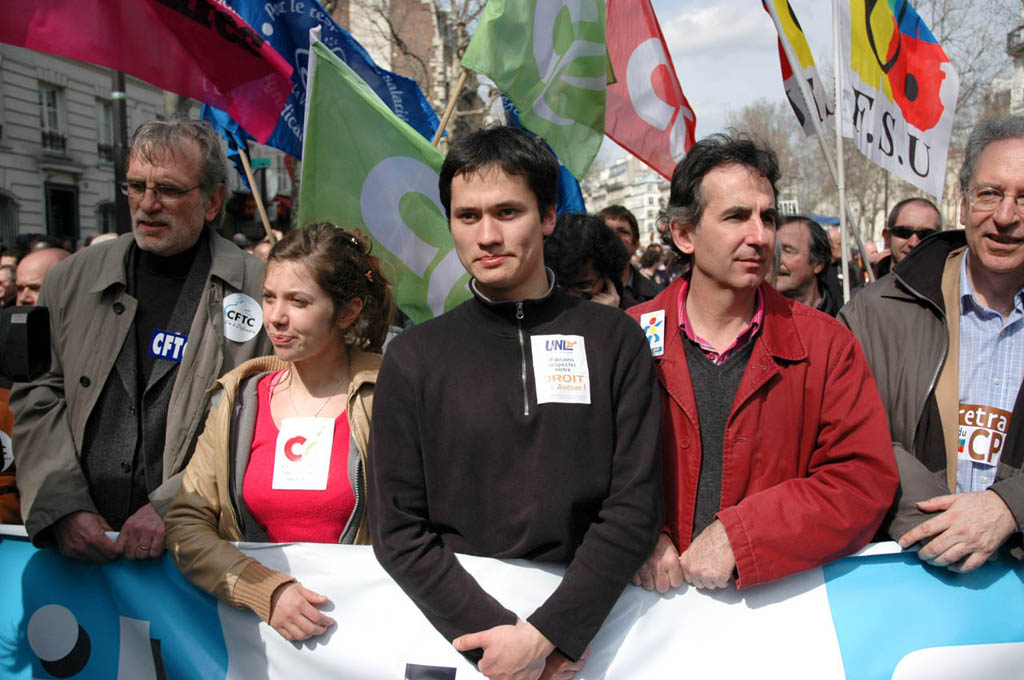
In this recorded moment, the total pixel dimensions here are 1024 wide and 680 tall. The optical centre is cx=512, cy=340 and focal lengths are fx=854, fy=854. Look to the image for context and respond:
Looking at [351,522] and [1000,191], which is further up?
[1000,191]

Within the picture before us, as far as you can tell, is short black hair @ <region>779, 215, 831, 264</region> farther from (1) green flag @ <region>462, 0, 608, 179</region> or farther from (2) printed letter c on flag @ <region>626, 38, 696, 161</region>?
A: (1) green flag @ <region>462, 0, 608, 179</region>

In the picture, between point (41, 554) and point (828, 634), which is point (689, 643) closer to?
point (828, 634)

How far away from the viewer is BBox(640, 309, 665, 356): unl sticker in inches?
96.1

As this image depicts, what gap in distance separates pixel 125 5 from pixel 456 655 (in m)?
3.01

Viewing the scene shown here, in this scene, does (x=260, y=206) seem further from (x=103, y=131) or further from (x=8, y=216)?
(x=103, y=131)

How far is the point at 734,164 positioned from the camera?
249cm

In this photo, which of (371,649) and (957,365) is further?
(957,365)

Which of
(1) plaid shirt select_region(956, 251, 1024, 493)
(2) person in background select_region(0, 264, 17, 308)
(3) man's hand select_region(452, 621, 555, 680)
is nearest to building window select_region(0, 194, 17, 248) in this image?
(2) person in background select_region(0, 264, 17, 308)

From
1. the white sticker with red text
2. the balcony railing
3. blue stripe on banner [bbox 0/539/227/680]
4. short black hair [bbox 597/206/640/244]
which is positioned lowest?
blue stripe on banner [bbox 0/539/227/680]

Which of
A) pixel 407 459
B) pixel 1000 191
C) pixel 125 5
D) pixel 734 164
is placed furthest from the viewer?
pixel 125 5

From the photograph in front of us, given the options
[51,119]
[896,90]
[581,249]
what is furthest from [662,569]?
[51,119]

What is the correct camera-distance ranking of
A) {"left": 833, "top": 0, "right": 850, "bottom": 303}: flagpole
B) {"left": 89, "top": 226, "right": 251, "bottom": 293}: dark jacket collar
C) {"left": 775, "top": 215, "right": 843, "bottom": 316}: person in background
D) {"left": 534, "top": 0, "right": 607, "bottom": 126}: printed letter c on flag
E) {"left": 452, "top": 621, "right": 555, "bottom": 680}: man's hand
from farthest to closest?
1. {"left": 775, "top": 215, "right": 843, "bottom": 316}: person in background
2. {"left": 833, "top": 0, "right": 850, "bottom": 303}: flagpole
3. {"left": 534, "top": 0, "right": 607, "bottom": 126}: printed letter c on flag
4. {"left": 89, "top": 226, "right": 251, "bottom": 293}: dark jacket collar
5. {"left": 452, "top": 621, "right": 555, "bottom": 680}: man's hand

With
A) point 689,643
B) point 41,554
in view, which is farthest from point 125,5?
point 689,643

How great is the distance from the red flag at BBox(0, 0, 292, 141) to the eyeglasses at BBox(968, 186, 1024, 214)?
9.70 ft
